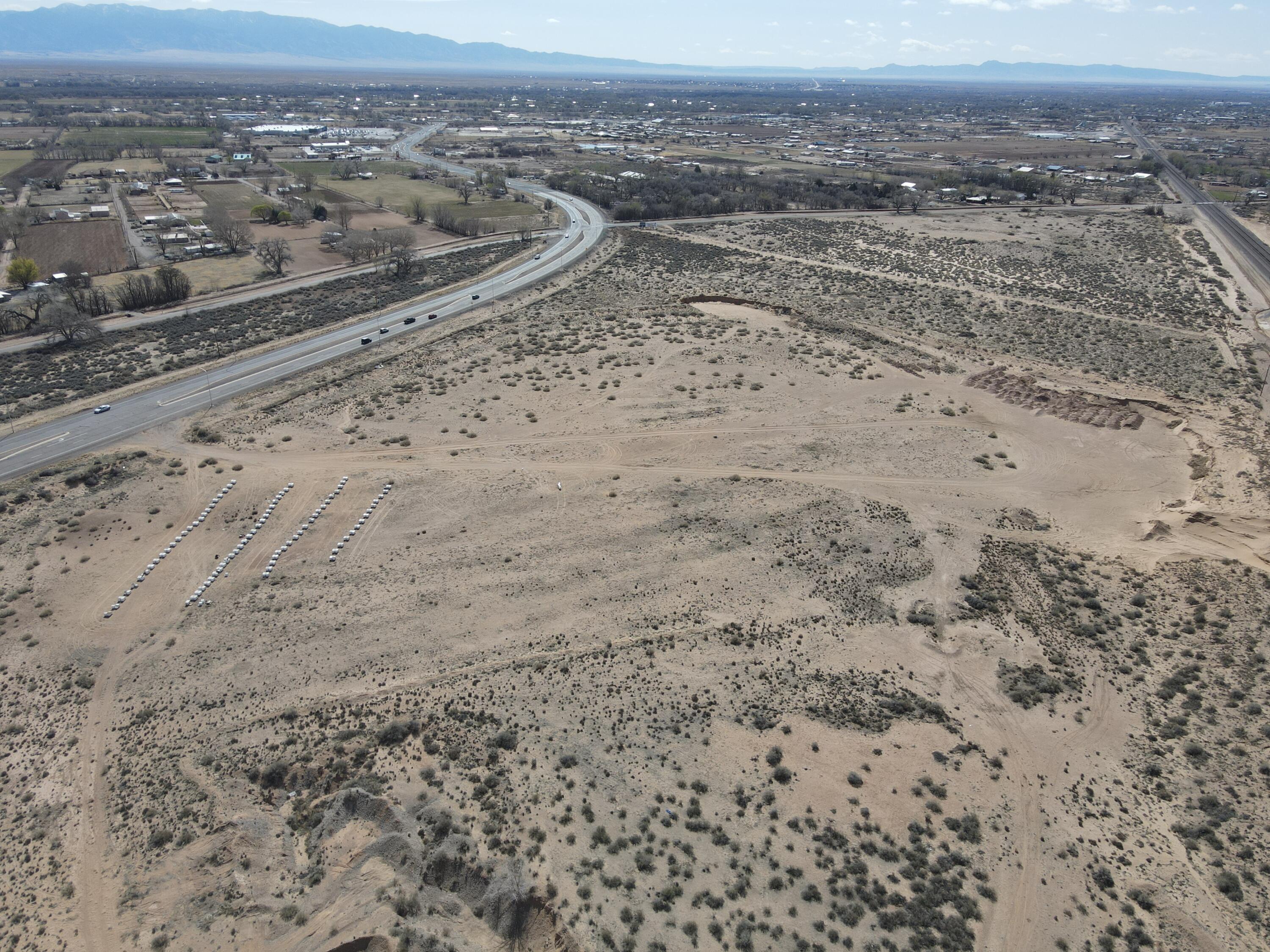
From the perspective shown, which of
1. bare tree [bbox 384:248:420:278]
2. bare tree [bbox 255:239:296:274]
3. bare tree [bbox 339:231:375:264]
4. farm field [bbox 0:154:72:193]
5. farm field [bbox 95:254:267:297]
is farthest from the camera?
farm field [bbox 0:154:72:193]

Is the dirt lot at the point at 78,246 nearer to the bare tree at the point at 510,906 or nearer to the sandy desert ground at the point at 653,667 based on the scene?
the sandy desert ground at the point at 653,667

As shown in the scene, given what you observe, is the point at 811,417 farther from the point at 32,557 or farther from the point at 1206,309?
the point at 1206,309

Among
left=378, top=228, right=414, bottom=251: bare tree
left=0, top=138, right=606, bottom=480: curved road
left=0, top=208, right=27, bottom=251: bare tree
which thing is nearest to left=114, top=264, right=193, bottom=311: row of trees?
left=0, top=138, right=606, bottom=480: curved road

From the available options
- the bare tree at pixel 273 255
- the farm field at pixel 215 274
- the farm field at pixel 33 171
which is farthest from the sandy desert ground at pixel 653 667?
the farm field at pixel 33 171

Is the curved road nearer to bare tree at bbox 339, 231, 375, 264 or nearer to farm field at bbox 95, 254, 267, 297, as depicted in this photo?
bare tree at bbox 339, 231, 375, 264

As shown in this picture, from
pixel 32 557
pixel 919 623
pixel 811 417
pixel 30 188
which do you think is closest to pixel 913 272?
pixel 811 417

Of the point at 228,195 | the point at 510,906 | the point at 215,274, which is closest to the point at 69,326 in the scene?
the point at 215,274

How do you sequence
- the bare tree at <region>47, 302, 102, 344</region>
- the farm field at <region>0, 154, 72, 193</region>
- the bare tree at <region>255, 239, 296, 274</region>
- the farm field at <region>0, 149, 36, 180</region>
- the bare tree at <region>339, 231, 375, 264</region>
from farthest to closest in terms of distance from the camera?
the farm field at <region>0, 149, 36, 180</region>
the farm field at <region>0, 154, 72, 193</region>
the bare tree at <region>339, 231, 375, 264</region>
the bare tree at <region>255, 239, 296, 274</region>
the bare tree at <region>47, 302, 102, 344</region>
